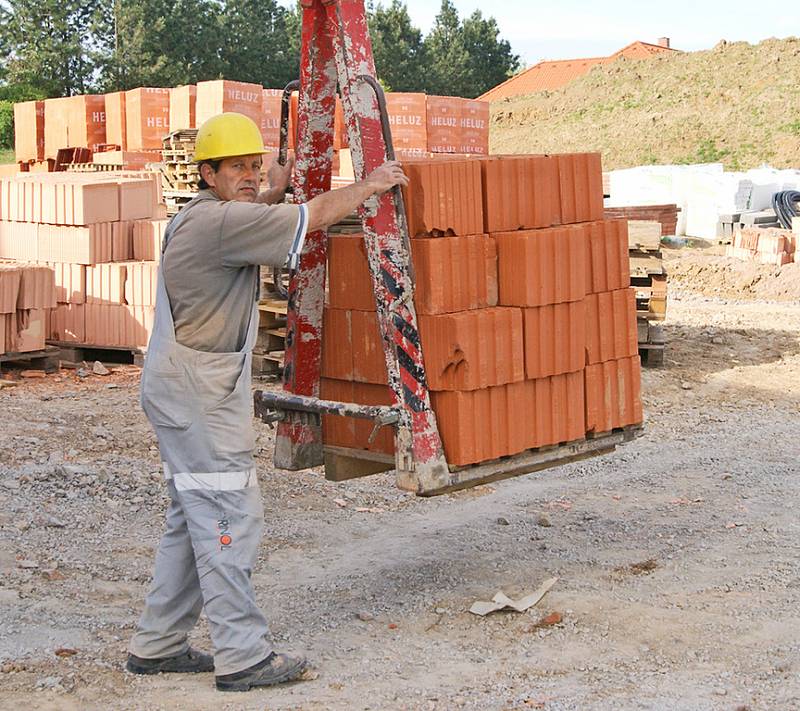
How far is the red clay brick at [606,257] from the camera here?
5.39 m

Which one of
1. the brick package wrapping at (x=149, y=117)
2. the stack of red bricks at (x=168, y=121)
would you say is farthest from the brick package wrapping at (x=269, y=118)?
the brick package wrapping at (x=149, y=117)

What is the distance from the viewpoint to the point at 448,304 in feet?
16.1

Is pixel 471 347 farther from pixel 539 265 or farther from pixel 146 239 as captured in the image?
pixel 146 239

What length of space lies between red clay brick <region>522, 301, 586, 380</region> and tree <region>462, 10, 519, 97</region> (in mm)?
62194

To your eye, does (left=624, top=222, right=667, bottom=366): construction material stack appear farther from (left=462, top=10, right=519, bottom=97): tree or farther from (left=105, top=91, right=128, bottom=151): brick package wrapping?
(left=462, top=10, right=519, bottom=97): tree

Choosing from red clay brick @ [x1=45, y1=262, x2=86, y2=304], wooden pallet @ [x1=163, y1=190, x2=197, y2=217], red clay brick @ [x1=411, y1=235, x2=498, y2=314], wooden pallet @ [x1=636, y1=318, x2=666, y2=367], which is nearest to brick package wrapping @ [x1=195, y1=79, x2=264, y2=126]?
wooden pallet @ [x1=163, y1=190, x2=197, y2=217]

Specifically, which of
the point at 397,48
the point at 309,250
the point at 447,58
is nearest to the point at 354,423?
the point at 309,250

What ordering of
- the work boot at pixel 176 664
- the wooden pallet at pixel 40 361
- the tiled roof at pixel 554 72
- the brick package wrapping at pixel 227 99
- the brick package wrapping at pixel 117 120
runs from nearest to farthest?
the work boot at pixel 176 664 < the wooden pallet at pixel 40 361 < the brick package wrapping at pixel 227 99 < the brick package wrapping at pixel 117 120 < the tiled roof at pixel 554 72

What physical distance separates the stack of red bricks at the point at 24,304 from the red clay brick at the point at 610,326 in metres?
6.91

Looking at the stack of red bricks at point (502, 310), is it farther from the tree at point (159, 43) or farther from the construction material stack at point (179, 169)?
the tree at point (159, 43)

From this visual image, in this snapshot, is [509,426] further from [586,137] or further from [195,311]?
[586,137]

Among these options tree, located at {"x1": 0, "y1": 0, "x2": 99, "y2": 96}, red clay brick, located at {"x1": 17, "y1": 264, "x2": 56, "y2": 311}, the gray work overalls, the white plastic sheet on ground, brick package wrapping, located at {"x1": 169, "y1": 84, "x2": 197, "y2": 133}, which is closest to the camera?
the gray work overalls

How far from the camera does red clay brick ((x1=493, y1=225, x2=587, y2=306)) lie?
5035 millimetres

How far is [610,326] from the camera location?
5523 millimetres
